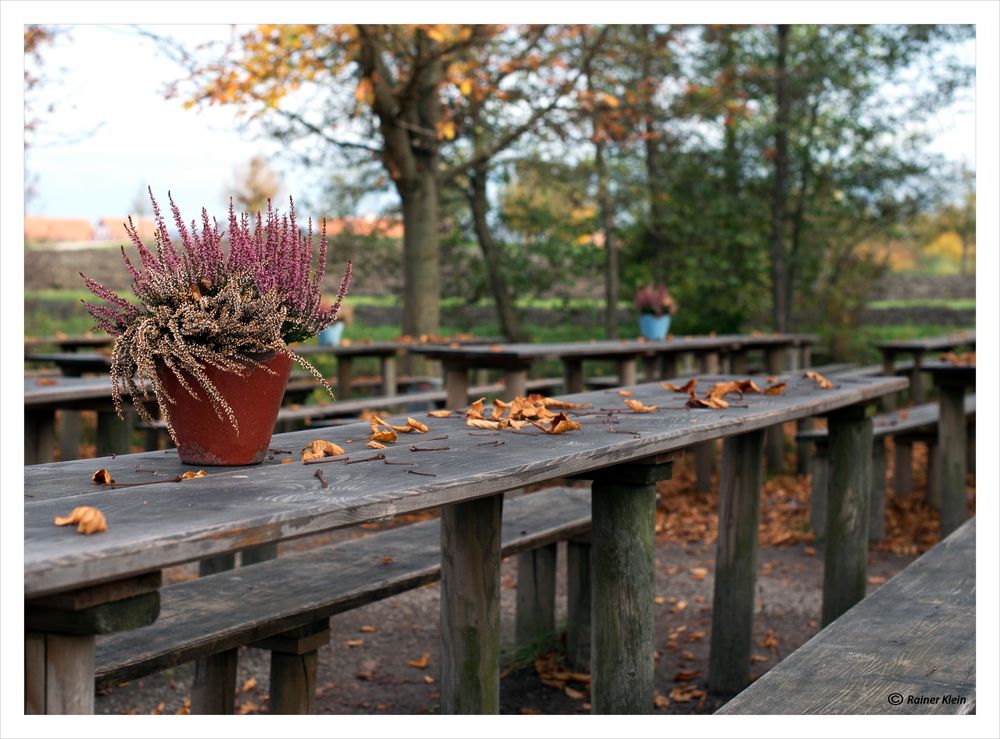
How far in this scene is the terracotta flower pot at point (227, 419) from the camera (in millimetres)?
2121

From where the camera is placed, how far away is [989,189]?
308cm

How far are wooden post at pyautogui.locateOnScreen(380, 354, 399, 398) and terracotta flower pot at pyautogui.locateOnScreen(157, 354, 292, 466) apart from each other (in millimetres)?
6647

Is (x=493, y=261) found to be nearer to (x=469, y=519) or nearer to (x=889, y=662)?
(x=469, y=519)

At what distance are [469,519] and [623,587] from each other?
0.50 m

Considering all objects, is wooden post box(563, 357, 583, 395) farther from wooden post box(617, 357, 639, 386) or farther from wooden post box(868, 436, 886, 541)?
wooden post box(868, 436, 886, 541)

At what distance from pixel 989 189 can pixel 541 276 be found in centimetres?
1096

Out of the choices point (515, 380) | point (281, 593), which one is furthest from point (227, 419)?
point (515, 380)

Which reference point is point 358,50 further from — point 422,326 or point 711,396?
point 711,396

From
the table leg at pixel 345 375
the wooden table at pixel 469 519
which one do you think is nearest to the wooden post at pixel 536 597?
the wooden table at pixel 469 519

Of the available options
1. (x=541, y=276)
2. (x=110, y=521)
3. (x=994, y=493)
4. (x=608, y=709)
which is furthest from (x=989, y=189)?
(x=541, y=276)

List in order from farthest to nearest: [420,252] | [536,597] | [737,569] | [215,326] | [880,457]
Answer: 1. [420,252]
2. [880,457]
3. [536,597]
4. [737,569]
5. [215,326]

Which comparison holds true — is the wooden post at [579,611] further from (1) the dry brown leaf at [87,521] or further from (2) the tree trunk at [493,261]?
(2) the tree trunk at [493,261]

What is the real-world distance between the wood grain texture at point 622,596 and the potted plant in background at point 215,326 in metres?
1.10

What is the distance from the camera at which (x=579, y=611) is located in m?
4.47
